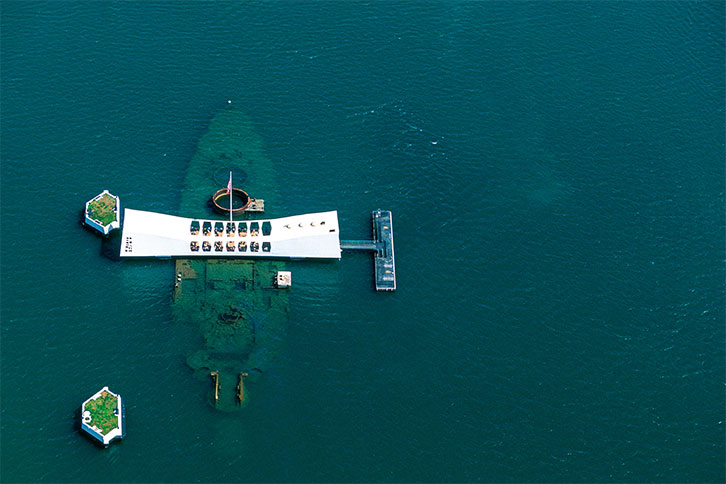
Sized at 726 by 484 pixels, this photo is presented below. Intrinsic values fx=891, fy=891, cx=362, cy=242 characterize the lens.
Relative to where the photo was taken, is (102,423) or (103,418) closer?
(102,423)

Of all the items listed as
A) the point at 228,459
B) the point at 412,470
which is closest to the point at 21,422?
the point at 228,459

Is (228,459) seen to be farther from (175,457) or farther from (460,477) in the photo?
(460,477)

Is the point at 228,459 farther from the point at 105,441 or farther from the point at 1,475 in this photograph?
the point at 1,475

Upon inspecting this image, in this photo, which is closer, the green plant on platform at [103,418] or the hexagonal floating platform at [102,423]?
the hexagonal floating platform at [102,423]

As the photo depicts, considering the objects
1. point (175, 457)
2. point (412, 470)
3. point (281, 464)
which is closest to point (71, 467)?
point (175, 457)

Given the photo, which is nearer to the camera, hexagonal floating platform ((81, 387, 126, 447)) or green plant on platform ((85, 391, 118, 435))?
hexagonal floating platform ((81, 387, 126, 447))

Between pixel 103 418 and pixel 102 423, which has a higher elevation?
pixel 103 418

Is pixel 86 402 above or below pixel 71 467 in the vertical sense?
above

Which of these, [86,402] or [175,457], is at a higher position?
[86,402]

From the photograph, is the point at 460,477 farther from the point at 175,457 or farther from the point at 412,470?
the point at 175,457
